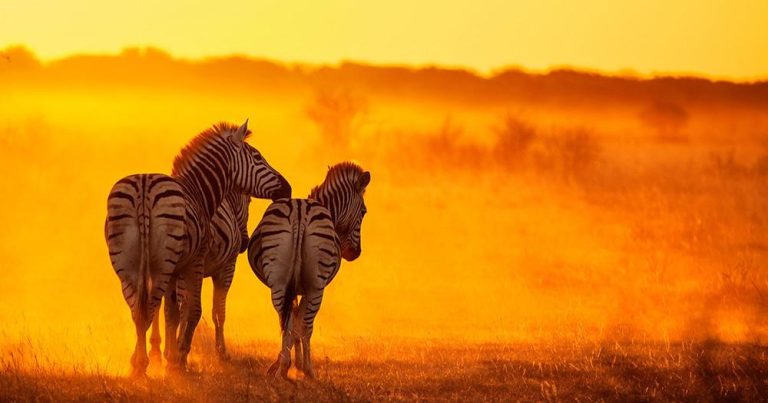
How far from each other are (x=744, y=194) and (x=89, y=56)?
59.8 m

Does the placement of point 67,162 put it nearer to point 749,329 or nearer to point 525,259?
point 525,259

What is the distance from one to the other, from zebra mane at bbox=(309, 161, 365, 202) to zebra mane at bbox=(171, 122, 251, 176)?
3.16 ft

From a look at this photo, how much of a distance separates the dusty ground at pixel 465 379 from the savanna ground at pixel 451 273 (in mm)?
35

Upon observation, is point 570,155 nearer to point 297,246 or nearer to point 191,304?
point 191,304

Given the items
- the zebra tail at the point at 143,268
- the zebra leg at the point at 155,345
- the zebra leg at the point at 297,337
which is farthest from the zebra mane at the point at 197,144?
the zebra leg at the point at 297,337

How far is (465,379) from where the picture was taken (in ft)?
37.9

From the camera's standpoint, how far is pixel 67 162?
34.0 meters

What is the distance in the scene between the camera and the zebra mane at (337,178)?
12469 millimetres

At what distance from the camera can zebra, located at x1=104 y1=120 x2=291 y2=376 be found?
1079 centimetres

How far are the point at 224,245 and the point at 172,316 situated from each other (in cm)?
106

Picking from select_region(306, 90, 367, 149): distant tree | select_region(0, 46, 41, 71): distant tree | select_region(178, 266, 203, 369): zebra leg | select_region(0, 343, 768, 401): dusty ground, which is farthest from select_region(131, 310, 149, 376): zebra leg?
select_region(0, 46, 41, 71): distant tree

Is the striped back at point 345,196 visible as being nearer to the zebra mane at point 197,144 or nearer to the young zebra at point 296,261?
the young zebra at point 296,261

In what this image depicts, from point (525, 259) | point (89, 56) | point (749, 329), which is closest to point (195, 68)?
point (89, 56)

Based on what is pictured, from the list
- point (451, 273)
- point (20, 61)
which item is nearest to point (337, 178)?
point (451, 273)
